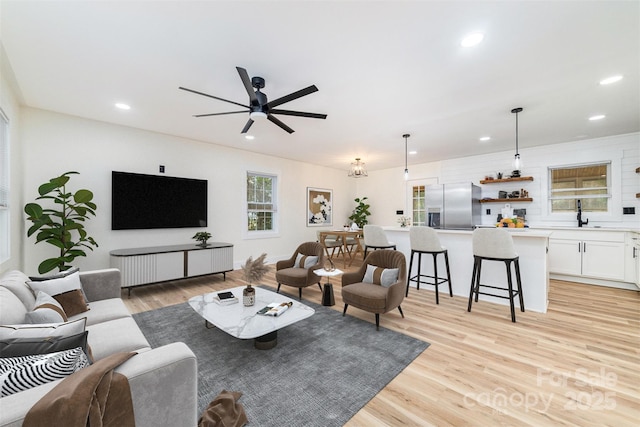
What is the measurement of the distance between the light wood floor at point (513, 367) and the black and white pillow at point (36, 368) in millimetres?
1078

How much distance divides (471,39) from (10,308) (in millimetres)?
3640

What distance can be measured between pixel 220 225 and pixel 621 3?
5.74 m

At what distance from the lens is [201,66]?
2.54 metres

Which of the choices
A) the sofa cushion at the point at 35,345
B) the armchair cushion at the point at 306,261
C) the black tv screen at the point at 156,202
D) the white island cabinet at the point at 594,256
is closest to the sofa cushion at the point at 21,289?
the sofa cushion at the point at 35,345

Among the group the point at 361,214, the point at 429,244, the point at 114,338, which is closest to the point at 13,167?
the point at 114,338

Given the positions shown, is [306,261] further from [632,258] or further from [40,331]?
[632,258]

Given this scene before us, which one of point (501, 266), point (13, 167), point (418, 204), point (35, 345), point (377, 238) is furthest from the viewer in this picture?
point (418, 204)

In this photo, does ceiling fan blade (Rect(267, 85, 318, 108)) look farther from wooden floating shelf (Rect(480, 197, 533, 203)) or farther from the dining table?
wooden floating shelf (Rect(480, 197, 533, 203))

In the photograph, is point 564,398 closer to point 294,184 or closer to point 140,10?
point 140,10

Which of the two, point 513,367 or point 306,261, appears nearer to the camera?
point 513,367

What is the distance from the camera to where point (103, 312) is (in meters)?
2.22

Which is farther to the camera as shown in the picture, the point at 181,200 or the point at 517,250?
the point at 181,200

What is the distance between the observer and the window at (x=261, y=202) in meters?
6.02

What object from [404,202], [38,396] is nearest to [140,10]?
[38,396]
